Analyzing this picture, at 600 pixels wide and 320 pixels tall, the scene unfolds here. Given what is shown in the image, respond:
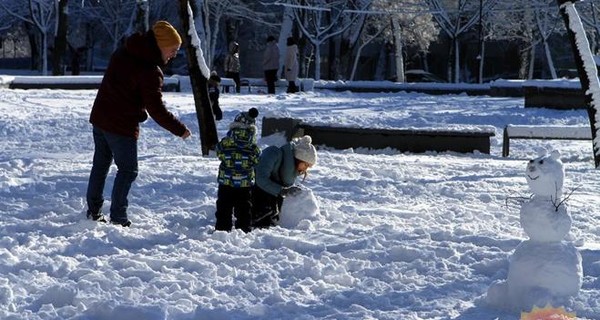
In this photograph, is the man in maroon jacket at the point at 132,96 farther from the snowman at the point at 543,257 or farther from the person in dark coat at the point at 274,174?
the snowman at the point at 543,257

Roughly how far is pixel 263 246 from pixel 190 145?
844 centimetres

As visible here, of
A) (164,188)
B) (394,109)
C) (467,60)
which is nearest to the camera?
(164,188)

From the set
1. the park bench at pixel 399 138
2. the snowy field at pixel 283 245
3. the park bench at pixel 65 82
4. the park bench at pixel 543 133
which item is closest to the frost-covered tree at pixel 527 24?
the park bench at pixel 65 82

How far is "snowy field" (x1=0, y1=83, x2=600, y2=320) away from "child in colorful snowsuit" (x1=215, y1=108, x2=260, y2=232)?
0.77 feet

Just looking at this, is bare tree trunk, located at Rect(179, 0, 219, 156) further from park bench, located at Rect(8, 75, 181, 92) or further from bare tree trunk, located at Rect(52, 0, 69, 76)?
bare tree trunk, located at Rect(52, 0, 69, 76)

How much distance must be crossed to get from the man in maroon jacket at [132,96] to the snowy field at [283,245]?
0.60 m

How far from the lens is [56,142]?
14.4 metres

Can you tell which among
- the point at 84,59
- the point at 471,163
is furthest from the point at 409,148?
the point at 84,59

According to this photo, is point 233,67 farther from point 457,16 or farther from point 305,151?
point 305,151

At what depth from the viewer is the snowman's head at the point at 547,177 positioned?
538cm

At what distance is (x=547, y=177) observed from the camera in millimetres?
5391

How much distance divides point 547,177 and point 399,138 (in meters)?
9.24

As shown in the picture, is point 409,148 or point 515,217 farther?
point 409,148

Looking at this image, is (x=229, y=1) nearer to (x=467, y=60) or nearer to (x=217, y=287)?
(x=467, y=60)
